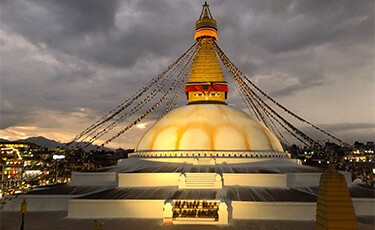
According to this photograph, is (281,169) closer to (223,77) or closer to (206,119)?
(206,119)

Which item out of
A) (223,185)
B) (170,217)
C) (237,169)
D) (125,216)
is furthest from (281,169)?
(125,216)

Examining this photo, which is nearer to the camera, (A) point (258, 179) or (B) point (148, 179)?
(A) point (258, 179)

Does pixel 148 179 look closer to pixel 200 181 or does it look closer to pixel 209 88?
pixel 200 181

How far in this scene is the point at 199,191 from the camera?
11.1 meters

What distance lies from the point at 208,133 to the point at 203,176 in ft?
12.0

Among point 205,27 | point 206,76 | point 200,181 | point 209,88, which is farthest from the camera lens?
point 205,27

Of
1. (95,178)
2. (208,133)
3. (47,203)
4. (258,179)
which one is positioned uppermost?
(208,133)

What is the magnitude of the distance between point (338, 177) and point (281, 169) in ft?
27.2

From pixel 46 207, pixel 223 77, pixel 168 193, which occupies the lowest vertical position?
pixel 46 207

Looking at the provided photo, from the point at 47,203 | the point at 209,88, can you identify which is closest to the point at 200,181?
the point at 47,203

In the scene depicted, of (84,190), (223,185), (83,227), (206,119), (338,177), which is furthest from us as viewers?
(206,119)

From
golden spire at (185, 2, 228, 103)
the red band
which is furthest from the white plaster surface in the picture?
the red band

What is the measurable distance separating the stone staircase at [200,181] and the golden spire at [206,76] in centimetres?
683

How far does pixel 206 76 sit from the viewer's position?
17938 mm
